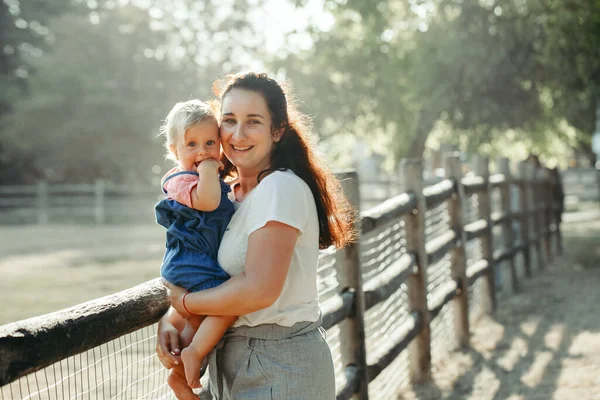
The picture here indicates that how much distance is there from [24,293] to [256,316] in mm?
7855

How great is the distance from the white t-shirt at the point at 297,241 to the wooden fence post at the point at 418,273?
9.92 feet

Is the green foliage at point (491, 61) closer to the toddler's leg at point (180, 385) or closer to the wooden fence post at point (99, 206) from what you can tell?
the toddler's leg at point (180, 385)

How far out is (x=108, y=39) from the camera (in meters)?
31.4

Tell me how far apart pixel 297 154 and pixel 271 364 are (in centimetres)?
60

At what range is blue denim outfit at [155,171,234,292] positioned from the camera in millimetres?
2143

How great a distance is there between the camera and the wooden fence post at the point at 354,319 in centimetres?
386

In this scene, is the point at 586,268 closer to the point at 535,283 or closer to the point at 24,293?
the point at 535,283

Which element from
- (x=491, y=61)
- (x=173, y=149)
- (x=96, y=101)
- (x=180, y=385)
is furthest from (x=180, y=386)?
(x=96, y=101)

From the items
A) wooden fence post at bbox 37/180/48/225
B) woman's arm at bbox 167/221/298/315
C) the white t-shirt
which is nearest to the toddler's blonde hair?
the white t-shirt

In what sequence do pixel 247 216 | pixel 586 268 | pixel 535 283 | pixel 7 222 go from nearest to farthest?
pixel 247 216, pixel 535 283, pixel 586 268, pixel 7 222

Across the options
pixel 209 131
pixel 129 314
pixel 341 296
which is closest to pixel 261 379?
pixel 129 314

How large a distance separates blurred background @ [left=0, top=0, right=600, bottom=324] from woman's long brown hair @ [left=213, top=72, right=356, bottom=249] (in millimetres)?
296

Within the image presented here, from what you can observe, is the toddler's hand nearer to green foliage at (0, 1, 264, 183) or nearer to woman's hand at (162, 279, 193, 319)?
woman's hand at (162, 279, 193, 319)

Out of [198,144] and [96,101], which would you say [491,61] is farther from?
[96,101]
